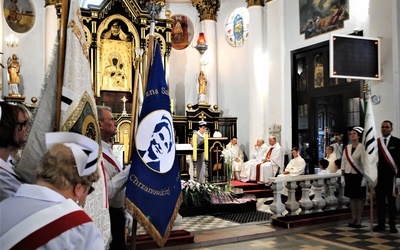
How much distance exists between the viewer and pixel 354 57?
9.04 metres

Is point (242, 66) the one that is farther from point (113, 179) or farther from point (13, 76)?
point (113, 179)

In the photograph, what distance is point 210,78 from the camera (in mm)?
17047

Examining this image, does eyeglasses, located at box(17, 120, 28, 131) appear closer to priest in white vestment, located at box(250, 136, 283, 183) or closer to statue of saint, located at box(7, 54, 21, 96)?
priest in white vestment, located at box(250, 136, 283, 183)

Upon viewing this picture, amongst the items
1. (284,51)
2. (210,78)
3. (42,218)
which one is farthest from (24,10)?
(42,218)

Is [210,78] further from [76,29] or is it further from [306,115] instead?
[76,29]

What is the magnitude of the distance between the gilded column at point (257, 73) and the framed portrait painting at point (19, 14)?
7.94 metres

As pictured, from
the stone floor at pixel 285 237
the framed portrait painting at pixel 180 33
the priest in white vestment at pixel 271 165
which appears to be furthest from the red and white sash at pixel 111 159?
the framed portrait painting at pixel 180 33

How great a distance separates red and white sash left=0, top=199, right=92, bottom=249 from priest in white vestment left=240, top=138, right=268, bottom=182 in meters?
11.3

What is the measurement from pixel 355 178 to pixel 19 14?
12.6 metres

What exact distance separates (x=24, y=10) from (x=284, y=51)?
30.3ft

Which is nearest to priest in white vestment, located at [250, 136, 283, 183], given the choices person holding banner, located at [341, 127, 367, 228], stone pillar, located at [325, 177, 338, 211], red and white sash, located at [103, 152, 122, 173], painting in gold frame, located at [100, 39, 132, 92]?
stone pillar, located at [325, 177, 338, 211]

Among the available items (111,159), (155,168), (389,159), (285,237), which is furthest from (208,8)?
(111,159)

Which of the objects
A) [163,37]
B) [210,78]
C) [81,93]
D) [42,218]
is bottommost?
[42,218]

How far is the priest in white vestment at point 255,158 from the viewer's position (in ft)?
42.1
